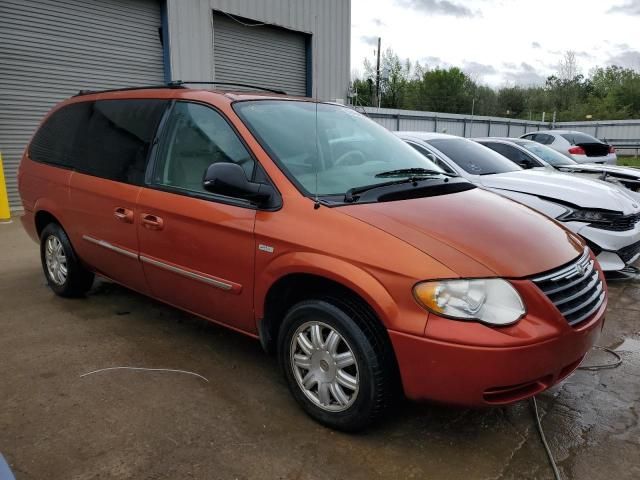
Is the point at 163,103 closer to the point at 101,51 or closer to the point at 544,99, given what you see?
the point at 101,51

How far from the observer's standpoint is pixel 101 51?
10281 mm

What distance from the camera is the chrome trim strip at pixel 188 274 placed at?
3076mm

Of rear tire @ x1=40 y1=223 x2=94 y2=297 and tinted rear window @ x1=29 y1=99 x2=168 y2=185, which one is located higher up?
tinted rear window @ x1=29 y1=99 x2=168 y2=185

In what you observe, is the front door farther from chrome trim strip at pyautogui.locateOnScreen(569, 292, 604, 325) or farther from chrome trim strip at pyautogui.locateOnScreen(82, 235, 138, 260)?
chrome trim strip at pyautogui.locateOnScreen(569, 292, 604, 325)

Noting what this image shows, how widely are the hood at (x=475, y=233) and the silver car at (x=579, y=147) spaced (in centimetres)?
1176

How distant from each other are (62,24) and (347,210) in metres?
9.42

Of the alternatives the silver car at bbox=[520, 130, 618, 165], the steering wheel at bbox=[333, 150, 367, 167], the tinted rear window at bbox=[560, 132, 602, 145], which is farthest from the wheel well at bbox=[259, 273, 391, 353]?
the tinted rear window at bbox=[560, 132, 602, 145]

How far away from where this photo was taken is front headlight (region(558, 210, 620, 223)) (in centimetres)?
516

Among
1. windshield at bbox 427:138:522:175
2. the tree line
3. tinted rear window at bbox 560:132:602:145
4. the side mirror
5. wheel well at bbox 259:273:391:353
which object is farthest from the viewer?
the tree line

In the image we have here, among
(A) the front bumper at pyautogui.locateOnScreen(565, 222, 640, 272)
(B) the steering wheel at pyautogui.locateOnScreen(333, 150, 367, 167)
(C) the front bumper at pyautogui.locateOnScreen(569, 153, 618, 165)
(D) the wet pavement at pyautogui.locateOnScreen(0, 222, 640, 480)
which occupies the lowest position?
(D) the wet pavement at pyautogui.locateOnScreen(0, 222, 640, 480)

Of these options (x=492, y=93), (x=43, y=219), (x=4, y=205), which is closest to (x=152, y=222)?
(x=43, y=219)

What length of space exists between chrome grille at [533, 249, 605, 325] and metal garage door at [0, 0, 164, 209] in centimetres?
984

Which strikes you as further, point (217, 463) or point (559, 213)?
point (559, 213)

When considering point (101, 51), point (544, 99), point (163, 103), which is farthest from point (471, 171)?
point (544, 99)
